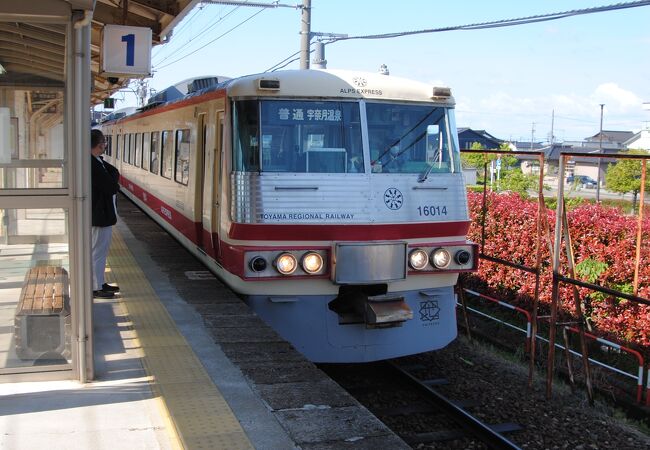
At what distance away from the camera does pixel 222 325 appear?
5898 millimetres

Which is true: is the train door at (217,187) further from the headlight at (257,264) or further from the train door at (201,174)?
the headlight at (257,264)

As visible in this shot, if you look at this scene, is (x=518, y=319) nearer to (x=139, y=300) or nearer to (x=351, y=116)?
(x=351, y=116)

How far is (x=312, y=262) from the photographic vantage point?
6.27 m

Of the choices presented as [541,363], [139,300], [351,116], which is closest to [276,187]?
[351,116]

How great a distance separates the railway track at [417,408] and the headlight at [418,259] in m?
1.08

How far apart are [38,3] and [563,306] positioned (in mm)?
7128

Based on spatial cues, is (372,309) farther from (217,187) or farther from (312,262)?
(217,187)

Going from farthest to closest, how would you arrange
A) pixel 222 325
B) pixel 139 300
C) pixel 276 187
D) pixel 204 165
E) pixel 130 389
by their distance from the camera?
pixel 204 165 → pixel 139 300 → pixel 276 187 → pixel 222 325 → pixel 130 389

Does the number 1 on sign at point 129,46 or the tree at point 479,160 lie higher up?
the number 1 on sign at point 129,46

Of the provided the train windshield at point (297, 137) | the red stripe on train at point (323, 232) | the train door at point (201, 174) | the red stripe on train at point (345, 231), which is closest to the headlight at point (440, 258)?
the red stripe on train at point (345, 231)

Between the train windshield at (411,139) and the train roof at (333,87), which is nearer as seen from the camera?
the train roof at (333,87)

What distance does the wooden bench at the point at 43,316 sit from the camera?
458 cm

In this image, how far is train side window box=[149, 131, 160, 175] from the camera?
11.6 meters

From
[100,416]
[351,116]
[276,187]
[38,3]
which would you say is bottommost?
[100,416]
